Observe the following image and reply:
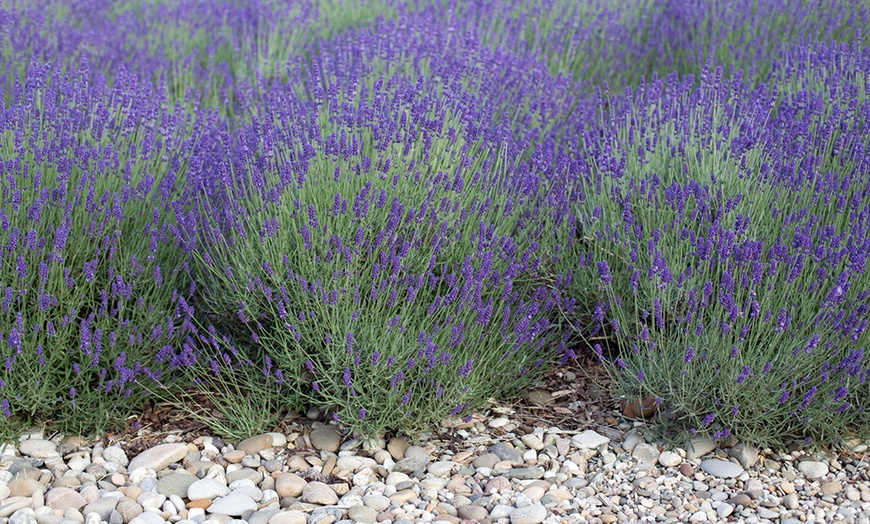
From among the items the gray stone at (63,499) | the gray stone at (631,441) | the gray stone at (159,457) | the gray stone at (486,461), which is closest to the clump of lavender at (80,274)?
the gray stone at (159,457)

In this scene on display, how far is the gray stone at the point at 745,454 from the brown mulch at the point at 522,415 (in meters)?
0.41

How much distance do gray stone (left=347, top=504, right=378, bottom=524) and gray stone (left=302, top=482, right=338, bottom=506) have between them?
0.31 feet

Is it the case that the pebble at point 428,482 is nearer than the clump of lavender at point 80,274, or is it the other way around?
the pebble at point 428,482

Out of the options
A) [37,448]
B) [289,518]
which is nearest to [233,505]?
[289,518]

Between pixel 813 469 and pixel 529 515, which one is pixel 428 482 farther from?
pixel 813 469

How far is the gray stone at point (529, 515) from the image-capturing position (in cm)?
251

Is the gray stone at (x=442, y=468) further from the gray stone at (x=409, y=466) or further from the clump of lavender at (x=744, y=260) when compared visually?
the clump of lavender at (x=744, y=260)

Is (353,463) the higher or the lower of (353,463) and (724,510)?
the lower

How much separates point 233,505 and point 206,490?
0.12 meters

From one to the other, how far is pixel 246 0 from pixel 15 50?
1.75 m

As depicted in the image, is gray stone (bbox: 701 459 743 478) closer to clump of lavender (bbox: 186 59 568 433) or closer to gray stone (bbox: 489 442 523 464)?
gray stone (bbox: 489 442 523 464)

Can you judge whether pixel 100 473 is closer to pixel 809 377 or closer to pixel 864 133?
pixel 809 377

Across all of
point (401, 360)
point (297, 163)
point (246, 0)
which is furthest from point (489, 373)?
point (246, 0)

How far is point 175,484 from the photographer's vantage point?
2.75 m
